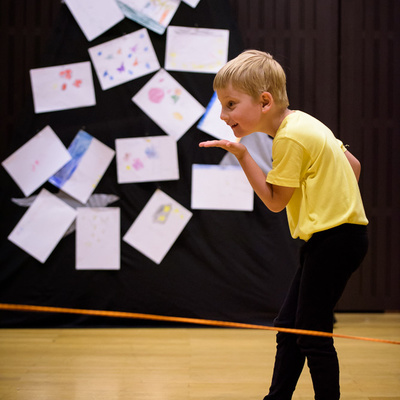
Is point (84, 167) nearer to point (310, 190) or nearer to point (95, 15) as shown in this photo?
point (95, 15)

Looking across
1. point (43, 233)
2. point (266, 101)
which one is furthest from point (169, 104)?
point (266, 101)

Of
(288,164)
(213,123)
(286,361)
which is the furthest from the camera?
(213,123)

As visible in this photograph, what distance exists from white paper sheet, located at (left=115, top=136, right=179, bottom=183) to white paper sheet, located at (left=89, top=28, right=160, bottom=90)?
306 mm

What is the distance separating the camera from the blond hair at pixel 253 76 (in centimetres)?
129

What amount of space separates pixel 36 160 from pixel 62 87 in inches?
14.5

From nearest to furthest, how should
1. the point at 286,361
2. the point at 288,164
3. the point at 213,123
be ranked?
the point at 288,164
the point at 286,361
the point at 213,123

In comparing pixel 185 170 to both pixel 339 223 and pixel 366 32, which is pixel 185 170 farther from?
pixel 339 223

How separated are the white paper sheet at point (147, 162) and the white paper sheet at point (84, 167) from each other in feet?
0.26

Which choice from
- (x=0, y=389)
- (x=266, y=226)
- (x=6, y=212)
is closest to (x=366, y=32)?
(x=266, y=226)

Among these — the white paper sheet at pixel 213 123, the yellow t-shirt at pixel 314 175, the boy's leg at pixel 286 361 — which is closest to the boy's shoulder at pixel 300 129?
the yellow t-shirt at pixel 314 175

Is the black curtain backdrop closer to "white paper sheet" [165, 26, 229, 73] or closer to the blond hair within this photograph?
"white paper sheet" [165, 26, 229, 73]

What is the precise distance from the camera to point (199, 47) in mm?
2596

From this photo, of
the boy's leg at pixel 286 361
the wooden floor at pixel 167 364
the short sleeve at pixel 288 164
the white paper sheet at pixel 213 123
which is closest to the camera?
the short sleeve at pixel 288 164

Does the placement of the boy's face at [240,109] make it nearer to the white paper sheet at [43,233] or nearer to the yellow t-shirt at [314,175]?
the yellow t-shirt at [314,175]
